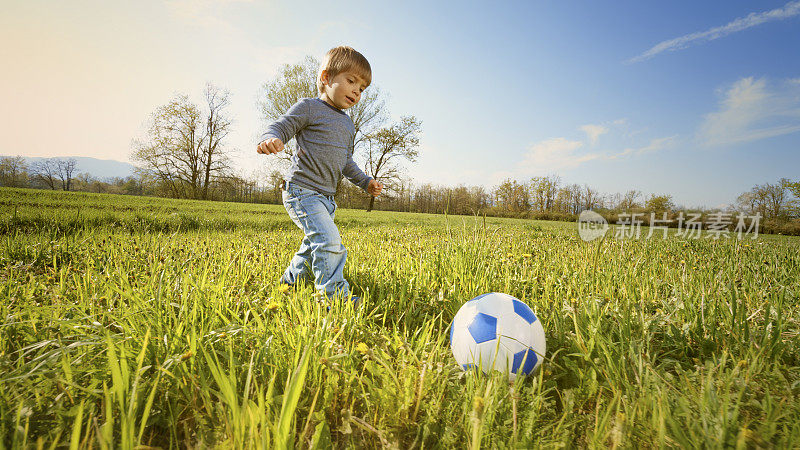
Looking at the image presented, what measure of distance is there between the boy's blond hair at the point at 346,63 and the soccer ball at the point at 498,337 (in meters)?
2.35


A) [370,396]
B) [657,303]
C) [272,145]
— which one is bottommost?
[370,396]

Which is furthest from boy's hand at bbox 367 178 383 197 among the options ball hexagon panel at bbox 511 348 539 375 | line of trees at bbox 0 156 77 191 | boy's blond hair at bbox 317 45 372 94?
line of trees at bbox 0 156 77 191

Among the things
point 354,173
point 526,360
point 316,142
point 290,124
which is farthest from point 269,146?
point 526,360

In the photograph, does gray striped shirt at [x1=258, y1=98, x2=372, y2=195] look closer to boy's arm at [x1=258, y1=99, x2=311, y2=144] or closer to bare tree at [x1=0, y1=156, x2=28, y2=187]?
boy's arm at [x1=258, y1=99, x2=311, y2=144]

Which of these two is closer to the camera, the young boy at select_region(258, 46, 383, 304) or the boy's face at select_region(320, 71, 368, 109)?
the young boy at select_region(258, 46, 383, 304)

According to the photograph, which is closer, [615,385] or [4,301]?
[615,385]

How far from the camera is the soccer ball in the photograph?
167 centimetres

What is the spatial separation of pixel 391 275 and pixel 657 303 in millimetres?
2131

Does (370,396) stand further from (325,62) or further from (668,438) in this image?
(325,62)

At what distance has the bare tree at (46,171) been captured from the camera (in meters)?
67.0

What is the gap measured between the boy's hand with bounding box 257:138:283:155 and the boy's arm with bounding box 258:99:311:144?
11 centimetres

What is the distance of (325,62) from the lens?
3172mm


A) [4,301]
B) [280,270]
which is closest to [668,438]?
[280,270]

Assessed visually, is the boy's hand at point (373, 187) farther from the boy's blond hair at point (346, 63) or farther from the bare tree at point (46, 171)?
the bare tree at point (46, 171)
